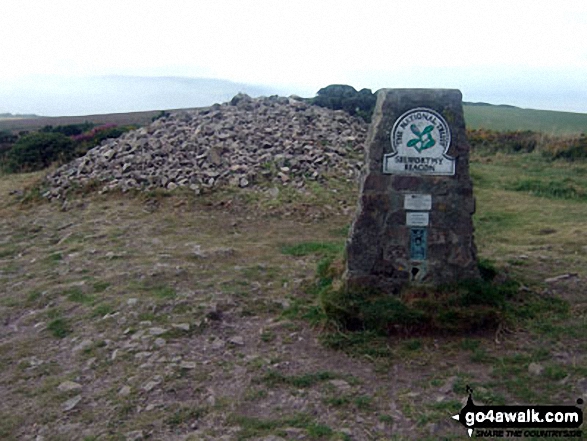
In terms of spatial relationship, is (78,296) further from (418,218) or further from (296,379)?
(418,218)

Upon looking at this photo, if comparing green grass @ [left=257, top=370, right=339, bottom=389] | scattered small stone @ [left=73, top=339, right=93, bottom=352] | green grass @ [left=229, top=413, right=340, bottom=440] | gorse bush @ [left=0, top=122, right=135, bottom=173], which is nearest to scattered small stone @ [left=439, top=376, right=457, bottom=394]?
green grass @ [left=257, top=370, right=339, bottom=389]

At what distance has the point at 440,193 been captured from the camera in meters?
4.88

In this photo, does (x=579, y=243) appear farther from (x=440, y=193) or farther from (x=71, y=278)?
(x=71, y=278)

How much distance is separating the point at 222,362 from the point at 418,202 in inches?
81.0

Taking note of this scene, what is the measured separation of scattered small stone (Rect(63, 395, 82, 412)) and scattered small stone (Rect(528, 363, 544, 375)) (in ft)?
10.1

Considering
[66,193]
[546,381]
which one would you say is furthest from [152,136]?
[546,381]

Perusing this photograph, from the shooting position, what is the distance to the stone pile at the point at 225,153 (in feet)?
36.3

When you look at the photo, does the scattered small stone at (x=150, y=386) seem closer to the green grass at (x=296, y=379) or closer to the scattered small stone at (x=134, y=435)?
the scattered small stone at (x=134, y=435)

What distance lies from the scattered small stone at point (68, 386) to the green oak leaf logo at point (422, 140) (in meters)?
3.17

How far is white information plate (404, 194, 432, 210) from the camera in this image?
4855 millimetres

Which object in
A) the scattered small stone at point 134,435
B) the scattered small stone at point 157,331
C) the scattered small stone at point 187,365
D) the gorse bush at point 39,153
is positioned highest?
the gorse bush at point 39,153

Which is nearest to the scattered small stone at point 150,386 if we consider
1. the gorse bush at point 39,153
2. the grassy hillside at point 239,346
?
the grassy hillside at point 239,346

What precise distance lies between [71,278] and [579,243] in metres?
6.11

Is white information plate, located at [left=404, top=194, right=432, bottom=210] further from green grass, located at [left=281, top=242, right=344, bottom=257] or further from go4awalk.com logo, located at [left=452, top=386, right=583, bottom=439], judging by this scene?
green grass, located at [left=281, top=242, right=344, bottom=257]
